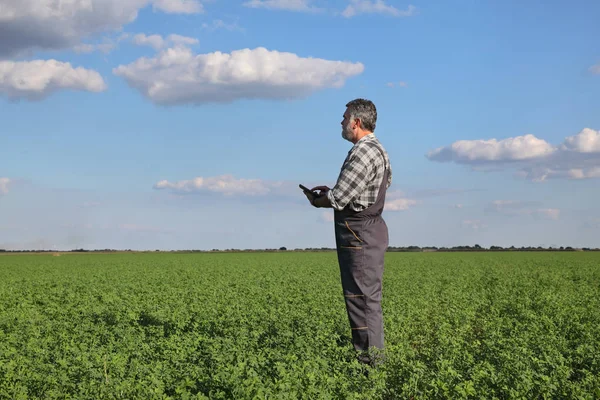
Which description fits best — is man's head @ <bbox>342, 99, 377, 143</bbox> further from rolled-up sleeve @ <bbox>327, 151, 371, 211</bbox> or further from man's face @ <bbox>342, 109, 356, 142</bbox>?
rolled-up sleeve @ <bbox>327, 151, 371, 211</bbox>

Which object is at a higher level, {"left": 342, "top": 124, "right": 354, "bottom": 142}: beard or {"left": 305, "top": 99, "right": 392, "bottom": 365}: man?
{"left": 342, "top": 124, "right": 354, "bottom": 142}: beard

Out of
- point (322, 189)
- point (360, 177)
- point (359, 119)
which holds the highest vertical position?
point (359, 119)

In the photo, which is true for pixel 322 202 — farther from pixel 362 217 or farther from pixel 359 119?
pixel 359 119

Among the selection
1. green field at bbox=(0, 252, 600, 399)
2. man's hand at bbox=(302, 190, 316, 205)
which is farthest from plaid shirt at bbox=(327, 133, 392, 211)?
green field at bbox=(0, 252, 600, 399)

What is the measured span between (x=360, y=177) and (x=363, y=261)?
34.5 inches

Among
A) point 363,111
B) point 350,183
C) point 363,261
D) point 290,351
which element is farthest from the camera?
point 290,351

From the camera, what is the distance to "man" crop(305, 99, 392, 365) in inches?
257

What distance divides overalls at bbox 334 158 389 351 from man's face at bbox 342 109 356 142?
55 cm

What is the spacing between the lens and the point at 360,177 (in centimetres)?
653

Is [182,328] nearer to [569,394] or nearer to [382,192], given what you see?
[382,192]

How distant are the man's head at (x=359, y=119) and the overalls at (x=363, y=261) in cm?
51

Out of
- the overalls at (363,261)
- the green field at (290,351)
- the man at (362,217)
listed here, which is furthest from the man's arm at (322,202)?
the green field at (290,351)

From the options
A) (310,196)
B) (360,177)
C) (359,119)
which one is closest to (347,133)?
(359,119)

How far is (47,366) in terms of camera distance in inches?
284
